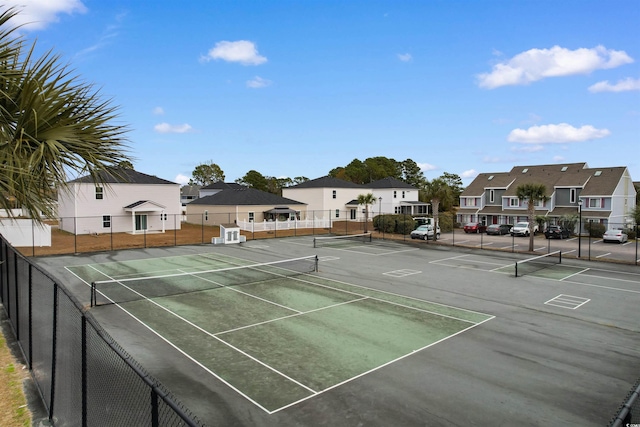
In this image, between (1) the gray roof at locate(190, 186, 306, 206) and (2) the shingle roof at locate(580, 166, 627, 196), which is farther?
(1) the gray roof at locate(190, 186, 306, 206)

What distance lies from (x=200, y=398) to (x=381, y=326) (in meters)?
7.08

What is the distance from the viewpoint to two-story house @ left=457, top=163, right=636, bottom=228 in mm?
47969

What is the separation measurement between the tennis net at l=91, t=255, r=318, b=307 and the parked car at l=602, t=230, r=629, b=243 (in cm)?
3257

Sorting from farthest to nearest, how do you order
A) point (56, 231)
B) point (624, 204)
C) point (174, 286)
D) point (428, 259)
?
point (624, 204) < point (56, 231) < point (428, 259) < point (174, 286)

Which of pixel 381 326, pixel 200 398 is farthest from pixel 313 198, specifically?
pixel 200 398

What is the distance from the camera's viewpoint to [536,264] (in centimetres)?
2862

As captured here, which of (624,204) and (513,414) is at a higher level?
(624,204)

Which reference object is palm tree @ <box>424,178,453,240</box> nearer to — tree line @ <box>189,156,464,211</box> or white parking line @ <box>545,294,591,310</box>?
white parking line @ <box>545,294,591,310</box>

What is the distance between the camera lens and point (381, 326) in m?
14.1

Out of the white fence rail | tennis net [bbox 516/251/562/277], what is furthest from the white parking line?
the white fence rail

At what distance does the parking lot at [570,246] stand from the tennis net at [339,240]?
8107 millimetres

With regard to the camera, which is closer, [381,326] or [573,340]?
[573,340]

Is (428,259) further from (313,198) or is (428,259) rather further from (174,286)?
(313,198)

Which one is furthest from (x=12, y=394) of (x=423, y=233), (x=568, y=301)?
(x=423, y=233)
